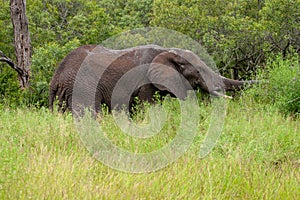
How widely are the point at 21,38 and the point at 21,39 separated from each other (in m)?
Result: 0.02

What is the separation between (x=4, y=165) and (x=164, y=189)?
1.32 metres

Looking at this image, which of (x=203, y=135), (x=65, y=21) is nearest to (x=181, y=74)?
(x=203, y=135)

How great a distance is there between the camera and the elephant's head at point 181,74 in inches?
336

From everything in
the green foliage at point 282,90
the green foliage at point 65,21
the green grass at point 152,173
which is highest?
the green grass at point 152,173

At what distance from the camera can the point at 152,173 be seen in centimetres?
461

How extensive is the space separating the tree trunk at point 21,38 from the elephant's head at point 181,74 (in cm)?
382

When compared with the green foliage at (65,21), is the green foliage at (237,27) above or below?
above

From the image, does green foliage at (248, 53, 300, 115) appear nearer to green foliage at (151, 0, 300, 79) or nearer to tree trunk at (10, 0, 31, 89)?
green foliage at (151, 0, 300, 79)

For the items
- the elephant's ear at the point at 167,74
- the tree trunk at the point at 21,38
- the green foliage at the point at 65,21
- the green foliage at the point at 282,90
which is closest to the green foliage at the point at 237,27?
the green foliage at the point at 65,21

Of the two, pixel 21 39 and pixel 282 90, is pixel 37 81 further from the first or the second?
pixel 282 90

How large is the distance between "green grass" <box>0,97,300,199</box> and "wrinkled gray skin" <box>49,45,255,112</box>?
1648 millimetres

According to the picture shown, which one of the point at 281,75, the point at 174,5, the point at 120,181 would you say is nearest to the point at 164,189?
the point at 120,181

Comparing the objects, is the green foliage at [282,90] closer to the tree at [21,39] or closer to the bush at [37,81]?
the bush at [37,81]

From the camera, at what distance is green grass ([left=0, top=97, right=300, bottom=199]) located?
158 inches
